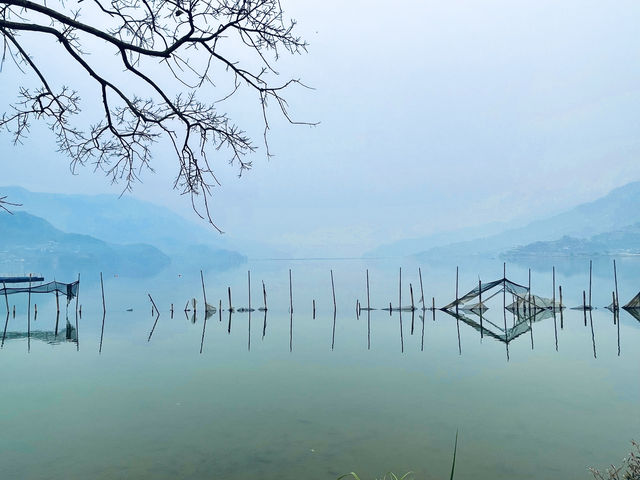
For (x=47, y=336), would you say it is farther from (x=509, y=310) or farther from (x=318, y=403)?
(x=509, y=310)

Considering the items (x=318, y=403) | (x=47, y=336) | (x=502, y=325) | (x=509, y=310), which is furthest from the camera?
(x=509, y=310)

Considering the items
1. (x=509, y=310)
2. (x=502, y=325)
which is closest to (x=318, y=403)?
(x=502, y=325)

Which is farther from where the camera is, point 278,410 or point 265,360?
point 265,360

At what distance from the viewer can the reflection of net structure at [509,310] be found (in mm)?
23016

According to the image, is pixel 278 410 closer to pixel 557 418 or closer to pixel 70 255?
pixel 557 418

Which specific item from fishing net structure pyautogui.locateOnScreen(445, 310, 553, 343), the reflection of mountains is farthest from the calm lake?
fishing net structure pyautogui.locateOnScreen(445, 310, 553, 343)

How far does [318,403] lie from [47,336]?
1707cm

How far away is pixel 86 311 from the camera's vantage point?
33.1m

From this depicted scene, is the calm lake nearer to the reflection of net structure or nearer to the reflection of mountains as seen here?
the reflection of mountains

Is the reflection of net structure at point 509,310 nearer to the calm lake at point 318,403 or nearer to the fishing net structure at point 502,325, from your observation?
the fishing net structure at point 502,325

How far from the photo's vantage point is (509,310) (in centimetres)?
2936

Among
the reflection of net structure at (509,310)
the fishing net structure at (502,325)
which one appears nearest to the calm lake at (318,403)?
the fishing net structure at (502,325)

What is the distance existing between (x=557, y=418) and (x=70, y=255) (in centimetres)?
20621

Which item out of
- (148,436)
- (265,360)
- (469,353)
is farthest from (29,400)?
(469,353)
